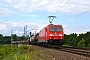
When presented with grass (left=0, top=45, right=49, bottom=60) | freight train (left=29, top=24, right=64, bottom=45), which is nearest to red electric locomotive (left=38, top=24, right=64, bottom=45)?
freight train (left=29, top=24, right=64, bottom=45)

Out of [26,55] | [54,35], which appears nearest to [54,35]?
[54,35]

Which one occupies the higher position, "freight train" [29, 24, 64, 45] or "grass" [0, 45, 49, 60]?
"freight train" [29, 24, 64, 45]

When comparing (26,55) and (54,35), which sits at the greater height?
(54,35)

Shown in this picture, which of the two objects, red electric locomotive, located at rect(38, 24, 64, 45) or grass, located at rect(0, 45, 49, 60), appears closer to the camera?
grass, located at rect(0, 45, 49, 60)

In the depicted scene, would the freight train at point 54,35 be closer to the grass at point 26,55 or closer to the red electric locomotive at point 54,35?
the red electric locomotive at point 54,35

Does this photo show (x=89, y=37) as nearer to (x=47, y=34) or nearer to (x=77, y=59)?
(x=47, y=34)

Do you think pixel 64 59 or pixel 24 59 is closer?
pixel 24 59

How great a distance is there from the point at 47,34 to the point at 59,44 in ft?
7.09

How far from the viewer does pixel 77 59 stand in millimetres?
16141

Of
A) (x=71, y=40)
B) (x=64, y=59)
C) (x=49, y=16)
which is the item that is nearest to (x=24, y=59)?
(x=64, y=59)

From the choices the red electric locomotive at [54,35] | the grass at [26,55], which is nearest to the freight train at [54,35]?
the red electric locomotive at [54,35]

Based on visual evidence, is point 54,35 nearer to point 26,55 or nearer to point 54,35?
point 54,35

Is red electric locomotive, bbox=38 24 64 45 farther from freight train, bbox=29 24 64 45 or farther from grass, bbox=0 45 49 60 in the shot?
grass, bbox=0 45 49 60

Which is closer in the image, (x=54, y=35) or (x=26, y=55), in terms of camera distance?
(x=26, y=55)
